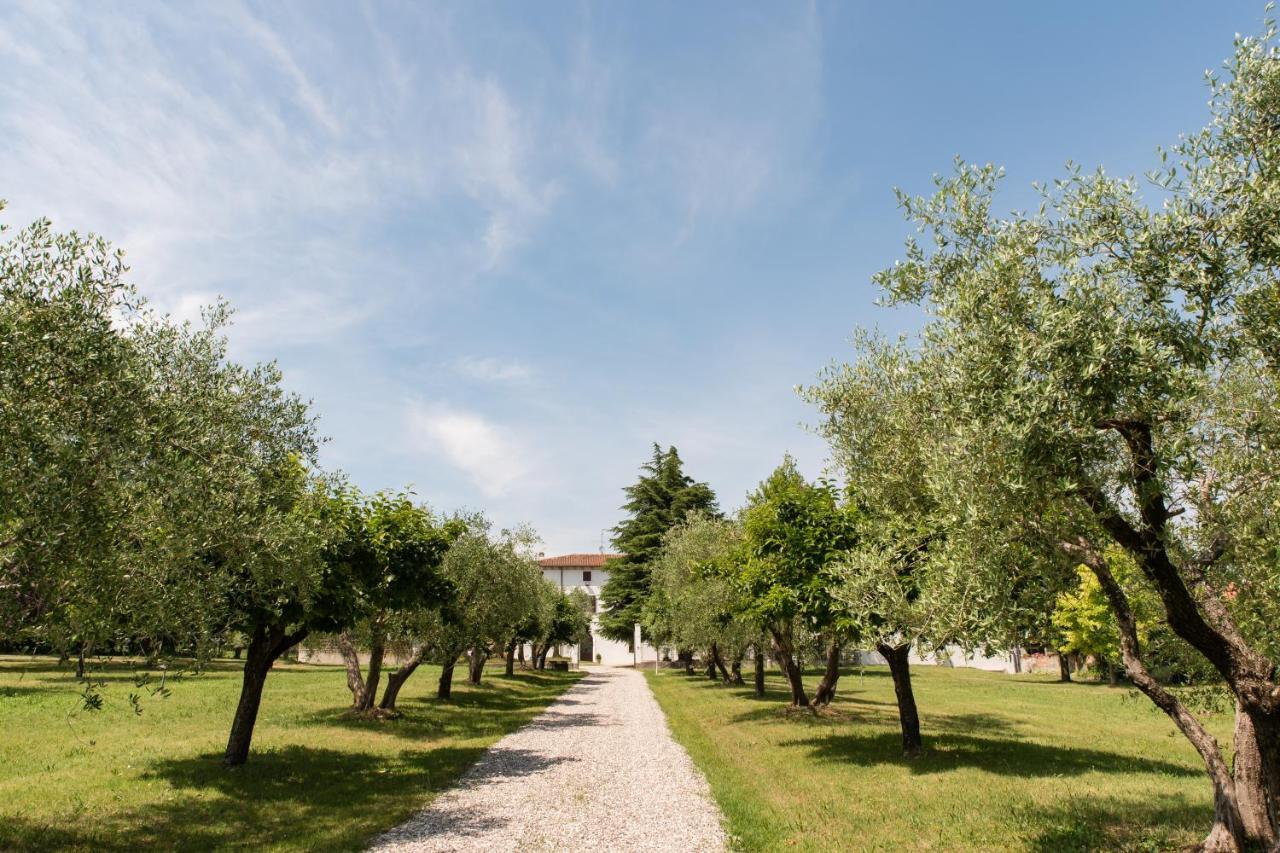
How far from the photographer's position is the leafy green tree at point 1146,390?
348 inches

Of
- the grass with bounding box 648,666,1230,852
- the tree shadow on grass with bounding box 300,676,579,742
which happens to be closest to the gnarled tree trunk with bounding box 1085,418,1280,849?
the grass with bounding box 648,666,1230,852

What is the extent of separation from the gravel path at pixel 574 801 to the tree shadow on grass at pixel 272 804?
23.5 inches

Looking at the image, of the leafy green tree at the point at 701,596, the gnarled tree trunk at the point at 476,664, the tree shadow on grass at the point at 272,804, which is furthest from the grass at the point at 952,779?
the gnarled tree trunk at the point at 476,664

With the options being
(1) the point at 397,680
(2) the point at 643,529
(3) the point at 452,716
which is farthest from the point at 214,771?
(2) the point at 643,529

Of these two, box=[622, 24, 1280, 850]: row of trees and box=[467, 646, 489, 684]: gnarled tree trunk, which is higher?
box=[622, 24, 1280, 850]: row of trees

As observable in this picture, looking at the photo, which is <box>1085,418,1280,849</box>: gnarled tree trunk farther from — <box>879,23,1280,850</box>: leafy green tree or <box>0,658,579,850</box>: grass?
<box>0,658,579,850</box>: grass

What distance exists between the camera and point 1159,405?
8930 mm

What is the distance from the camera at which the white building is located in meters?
94.6

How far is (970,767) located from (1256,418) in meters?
12.7

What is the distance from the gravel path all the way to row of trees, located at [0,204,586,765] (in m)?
5.31

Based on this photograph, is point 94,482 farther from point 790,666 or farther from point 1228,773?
point 790,666

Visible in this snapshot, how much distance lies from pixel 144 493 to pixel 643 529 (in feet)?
234

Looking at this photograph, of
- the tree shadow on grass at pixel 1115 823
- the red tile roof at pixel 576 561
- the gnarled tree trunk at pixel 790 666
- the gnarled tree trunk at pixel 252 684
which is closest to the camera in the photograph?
the tree shadow on grass at pixel 1115 823

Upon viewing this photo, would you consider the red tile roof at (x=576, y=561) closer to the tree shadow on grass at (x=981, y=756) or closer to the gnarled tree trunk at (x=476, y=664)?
the gnarled tree trunk at (x=476, y=664)
